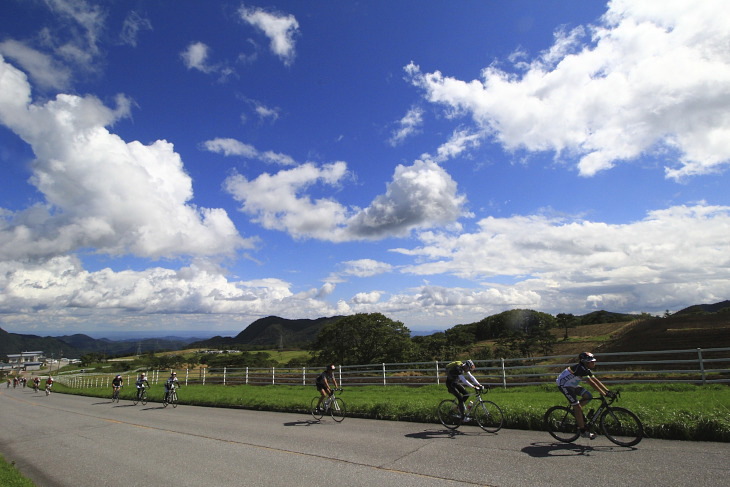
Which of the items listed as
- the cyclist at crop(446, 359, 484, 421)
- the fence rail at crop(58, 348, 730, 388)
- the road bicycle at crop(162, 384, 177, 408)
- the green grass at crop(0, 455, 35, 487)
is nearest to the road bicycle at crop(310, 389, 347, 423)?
the cyclist at crop(446, 359, 484, 421)

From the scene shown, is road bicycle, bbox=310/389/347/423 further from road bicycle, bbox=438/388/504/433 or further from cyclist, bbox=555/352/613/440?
cyclist, bbox=555/352/613/440

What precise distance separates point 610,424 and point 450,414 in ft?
11.8

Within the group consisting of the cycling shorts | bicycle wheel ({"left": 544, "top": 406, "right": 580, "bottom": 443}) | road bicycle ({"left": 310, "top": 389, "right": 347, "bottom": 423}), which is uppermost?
the cycling shorts

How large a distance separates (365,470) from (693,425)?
20.7ft

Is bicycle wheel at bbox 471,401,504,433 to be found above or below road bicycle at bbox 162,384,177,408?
above

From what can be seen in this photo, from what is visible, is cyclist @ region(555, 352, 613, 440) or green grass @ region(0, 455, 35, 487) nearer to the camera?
green grass @ region(0, 455, 35, 487)

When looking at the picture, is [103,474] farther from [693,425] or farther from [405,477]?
[693,425]

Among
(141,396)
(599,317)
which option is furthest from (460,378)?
(599,317)

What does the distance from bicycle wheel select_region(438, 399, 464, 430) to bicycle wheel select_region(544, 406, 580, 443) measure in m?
2.14

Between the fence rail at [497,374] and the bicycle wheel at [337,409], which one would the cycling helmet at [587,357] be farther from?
the fence rail at [497,374]

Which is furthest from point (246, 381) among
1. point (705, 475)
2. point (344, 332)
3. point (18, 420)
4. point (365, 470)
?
point (705, 475)

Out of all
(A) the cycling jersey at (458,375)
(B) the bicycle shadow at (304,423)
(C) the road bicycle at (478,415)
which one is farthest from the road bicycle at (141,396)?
(A) the cycling jersey at (458,375)

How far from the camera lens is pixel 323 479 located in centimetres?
669

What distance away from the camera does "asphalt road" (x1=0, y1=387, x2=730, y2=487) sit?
20.4ft
